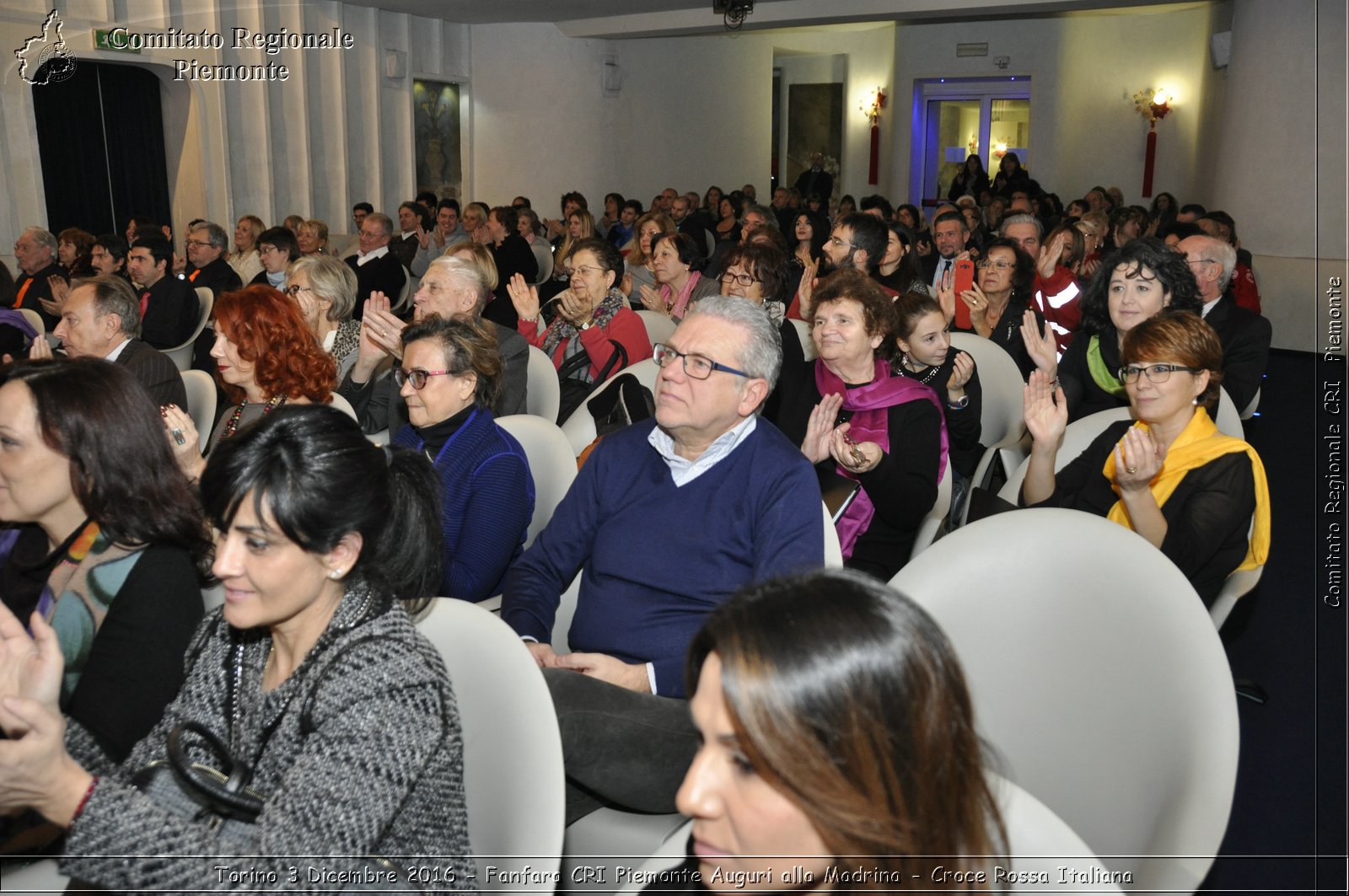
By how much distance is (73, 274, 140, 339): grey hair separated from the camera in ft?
13.1

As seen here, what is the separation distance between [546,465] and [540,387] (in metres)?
1.21

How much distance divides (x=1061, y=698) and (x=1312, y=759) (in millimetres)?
1912

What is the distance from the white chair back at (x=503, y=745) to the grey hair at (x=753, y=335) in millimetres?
1012

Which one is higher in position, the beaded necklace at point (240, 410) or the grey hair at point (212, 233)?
the grey hair at point (212, 233)

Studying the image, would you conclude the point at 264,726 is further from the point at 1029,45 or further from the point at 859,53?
the point at 859,53

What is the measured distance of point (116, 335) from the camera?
4.02m

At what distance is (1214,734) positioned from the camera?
1.56m

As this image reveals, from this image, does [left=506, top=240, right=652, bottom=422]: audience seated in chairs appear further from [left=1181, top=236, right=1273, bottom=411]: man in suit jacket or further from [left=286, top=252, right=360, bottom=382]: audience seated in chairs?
[left=1181, top=236, right=1273, bottom=411]: man in suit jacket

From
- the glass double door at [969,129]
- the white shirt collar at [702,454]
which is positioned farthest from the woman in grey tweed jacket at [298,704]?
the glass double door at [969,129]

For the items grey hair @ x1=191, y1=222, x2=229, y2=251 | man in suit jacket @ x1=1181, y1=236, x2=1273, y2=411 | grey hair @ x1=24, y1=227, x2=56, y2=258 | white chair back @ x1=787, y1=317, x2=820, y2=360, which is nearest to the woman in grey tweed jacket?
white chair back @ x1=787, y1=317, x2=820, y2=360

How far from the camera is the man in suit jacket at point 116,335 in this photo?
3.85 meters

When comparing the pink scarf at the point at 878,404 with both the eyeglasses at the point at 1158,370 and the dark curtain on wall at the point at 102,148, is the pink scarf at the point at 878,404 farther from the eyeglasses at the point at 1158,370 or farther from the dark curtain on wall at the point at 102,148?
the dark curtain on wall at the point at 102,148

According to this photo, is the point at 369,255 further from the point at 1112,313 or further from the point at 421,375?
the point at 1112,313

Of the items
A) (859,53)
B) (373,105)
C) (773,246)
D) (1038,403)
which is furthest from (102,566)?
(859,53)
